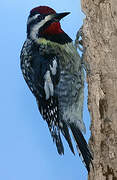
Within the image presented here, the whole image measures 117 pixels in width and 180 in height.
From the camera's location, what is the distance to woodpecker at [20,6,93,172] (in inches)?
52.6

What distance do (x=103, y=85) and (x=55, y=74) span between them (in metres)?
0.25

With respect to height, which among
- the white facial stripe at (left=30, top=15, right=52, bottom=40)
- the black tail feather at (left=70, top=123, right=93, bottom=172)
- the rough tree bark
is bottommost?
the black tail feather at (left=70, top=123, right=93, bottom=172)

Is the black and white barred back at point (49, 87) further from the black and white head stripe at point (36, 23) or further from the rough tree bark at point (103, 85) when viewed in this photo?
the rough tree bark at point (103, 85)

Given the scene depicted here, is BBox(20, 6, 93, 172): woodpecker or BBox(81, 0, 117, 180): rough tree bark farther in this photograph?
BBox(20, 6, 93, 172): woodpecker

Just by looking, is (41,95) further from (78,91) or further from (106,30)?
(106,30)

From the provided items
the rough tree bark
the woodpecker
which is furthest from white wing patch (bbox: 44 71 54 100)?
the rough tree bark

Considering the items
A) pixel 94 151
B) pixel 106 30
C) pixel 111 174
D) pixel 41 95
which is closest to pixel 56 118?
pixel 41 95

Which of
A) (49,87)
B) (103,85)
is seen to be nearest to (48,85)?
(49,87)

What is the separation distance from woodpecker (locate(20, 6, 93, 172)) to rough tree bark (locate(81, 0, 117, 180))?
0.12 m

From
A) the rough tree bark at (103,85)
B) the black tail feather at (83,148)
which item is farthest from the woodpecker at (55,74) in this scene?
the rough tree bark at (103,85)

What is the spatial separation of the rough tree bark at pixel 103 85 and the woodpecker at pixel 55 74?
12 centimetres

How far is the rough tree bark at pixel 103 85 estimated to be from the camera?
3.91 ft

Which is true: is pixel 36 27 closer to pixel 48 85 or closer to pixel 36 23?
pixel 36 23

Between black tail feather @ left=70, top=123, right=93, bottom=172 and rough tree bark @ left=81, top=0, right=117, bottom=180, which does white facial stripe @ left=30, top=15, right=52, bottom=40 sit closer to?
rough tree bark @ left=81, top=0, right=117, bottom=180
